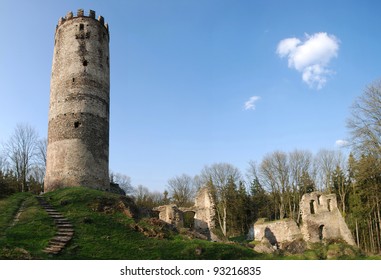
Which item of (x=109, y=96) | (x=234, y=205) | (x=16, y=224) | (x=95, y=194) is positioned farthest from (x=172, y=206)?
(x=234, y=205)

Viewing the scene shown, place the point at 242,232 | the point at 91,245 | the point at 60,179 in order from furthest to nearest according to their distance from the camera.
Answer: the point at 242,232
the point at 60,179
the point at 91,245

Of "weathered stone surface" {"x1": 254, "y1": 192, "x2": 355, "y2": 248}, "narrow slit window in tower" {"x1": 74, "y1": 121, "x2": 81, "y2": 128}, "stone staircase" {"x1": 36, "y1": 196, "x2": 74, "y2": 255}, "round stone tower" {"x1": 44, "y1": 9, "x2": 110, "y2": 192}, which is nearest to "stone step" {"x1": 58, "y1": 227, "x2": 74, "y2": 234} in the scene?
"stone staircase" {"x1": 36, "y1": 196, "x2": 74, "y2": 255}

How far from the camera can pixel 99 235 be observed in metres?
12.8

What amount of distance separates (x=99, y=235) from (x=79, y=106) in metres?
11.8

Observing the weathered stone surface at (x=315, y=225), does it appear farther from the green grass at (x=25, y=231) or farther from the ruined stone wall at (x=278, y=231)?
the green grass at (x=25, y=231)

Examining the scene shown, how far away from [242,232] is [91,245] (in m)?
32.7

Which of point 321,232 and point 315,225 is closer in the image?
point 315,225

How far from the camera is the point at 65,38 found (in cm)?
2384

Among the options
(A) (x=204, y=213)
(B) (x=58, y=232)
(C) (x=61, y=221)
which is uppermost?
(C) (x=61, y=221)

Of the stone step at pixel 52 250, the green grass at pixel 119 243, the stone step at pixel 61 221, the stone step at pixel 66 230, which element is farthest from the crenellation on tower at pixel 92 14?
the stone step at pixel 52 250

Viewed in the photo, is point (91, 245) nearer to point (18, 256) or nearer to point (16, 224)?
point (18, 256)

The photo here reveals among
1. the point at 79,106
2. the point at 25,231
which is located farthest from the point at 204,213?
the point at 25,231

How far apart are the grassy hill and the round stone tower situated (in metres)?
4.79

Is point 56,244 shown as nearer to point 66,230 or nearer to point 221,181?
point 66,230
